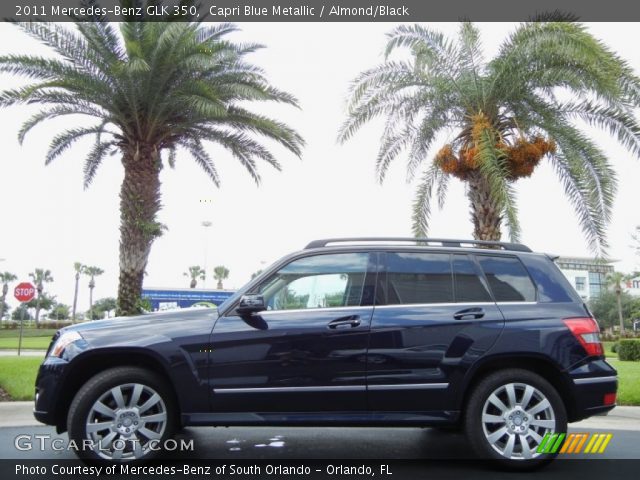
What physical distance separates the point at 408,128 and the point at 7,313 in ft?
427

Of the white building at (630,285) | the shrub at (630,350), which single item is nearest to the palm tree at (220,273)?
the white building at (630,285)

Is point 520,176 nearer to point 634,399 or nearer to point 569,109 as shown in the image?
point 569,109

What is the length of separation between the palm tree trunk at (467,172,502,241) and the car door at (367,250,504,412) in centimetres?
726

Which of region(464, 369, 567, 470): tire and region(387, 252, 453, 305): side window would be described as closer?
region(464, 369, 567, 470): tire

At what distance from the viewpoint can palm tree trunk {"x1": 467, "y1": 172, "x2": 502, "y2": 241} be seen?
38.9 feet

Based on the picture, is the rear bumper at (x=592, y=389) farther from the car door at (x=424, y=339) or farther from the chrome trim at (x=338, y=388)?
the chrome trim at (x=338, y=388)

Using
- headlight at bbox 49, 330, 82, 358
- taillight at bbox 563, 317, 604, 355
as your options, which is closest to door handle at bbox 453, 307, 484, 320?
taillight at bbox 563, 317, 604, 355

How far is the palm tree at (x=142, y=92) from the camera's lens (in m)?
11.8

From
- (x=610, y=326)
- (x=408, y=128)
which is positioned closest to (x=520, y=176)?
(x=408, y=128)

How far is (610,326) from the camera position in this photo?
7744 centimetres

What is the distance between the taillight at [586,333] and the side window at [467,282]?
27.2 inches

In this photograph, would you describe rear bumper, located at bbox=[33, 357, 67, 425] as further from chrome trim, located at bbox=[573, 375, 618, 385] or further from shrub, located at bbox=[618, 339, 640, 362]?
shrub, located at bbox=[618, 339, 640, 362]

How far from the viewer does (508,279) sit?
16.4 feet

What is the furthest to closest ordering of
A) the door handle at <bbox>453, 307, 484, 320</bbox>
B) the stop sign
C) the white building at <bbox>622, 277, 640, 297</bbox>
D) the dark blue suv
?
the white building at <bbox>622, 277, 640, 297</bbox>, the stop sign, the door handle at <bbox>453, 307, 484, 320</bbox>, the dark blue suv
